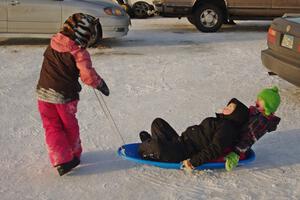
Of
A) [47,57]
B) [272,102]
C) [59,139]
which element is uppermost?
[47,57]

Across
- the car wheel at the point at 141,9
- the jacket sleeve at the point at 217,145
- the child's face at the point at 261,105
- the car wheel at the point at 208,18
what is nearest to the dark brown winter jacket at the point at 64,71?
the jacket sleeve at the point at 217,145

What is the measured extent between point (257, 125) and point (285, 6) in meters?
8.56

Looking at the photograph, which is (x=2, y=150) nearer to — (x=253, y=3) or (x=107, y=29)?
(x=107, y=29)

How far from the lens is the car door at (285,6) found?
39.0 feet

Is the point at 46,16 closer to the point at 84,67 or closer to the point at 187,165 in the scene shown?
the point at 84,67

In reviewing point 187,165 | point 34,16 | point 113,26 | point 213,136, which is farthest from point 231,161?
point 34,16

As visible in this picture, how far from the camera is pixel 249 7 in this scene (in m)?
11.8

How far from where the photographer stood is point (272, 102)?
4031 millimetres

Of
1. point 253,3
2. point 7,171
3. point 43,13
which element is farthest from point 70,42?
point 253,3

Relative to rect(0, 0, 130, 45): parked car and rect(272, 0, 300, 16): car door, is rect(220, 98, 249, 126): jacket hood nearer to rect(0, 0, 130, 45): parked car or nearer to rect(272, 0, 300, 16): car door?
rect(0, 0, 130, 45): parked car

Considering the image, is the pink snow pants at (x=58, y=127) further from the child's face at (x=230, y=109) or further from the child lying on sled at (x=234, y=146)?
the child's face at (x=230, y=109)

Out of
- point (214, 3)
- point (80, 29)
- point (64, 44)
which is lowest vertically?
point (214, 3)

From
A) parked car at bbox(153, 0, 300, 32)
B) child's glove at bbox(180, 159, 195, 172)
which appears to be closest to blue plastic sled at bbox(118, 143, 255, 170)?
child's glove at bbox(180, 159, 195, 172)

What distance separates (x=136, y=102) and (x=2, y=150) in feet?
6.51
